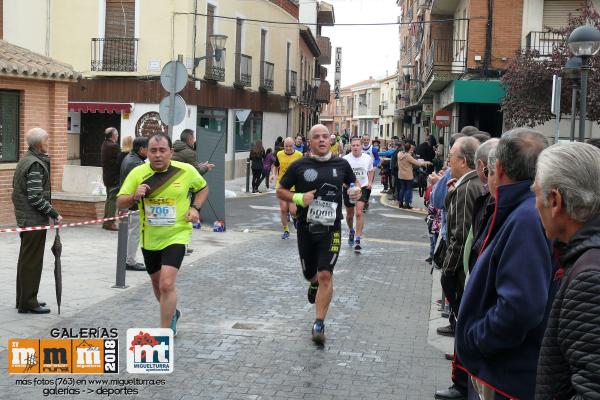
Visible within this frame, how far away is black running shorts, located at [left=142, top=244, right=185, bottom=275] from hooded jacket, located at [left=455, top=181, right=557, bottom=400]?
3.58 metres

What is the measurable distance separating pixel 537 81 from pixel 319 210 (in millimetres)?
13589

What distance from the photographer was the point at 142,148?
10.2 meters

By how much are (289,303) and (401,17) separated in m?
49.6

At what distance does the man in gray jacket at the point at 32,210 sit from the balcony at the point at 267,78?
25704 mm

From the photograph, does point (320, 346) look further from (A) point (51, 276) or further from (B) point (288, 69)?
(B) point (288, 69)

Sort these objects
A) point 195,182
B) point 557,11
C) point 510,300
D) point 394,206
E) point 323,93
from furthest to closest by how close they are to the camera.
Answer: point 323,93 → point 557,11 → point 394,206 → point 195,182 → point 510,300

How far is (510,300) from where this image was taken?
114 inches

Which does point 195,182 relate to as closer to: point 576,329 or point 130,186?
point 130,186

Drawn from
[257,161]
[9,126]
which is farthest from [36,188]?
[257,161]

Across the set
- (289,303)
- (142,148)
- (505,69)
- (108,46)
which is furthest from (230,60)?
(289,303)

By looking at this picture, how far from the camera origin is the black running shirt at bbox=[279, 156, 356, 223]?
6.98 meters

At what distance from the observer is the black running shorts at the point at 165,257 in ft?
20.7

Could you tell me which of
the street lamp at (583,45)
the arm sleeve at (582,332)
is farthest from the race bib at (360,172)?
the arm sleeve at (582,332)

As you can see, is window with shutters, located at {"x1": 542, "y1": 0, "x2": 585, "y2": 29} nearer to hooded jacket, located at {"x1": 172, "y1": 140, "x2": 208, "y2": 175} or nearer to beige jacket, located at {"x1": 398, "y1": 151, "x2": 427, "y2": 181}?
beige jacket, located at {"x1": 398, "y1": 151, "x2": 427, "y2": 181}
